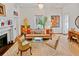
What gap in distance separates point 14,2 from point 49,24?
69 cm

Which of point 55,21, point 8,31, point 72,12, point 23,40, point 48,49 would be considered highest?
point 72,12

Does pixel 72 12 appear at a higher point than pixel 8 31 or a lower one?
higher

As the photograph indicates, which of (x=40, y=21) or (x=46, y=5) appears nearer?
(x=46, y=5)

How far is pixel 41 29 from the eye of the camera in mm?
2377

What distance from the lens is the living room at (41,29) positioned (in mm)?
2211

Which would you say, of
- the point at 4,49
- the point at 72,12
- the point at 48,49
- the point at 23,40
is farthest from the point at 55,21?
the point at 4,49

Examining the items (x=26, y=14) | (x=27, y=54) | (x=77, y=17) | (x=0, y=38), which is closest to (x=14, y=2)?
(x=26, y=14)

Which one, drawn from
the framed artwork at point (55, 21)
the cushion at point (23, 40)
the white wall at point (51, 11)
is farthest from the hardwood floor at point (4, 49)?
the framed artwork at point (55, 21)

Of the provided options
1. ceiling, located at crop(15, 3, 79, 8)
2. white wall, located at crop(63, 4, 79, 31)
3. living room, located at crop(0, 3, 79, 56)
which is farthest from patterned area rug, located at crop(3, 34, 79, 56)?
ceiling, located at crop(15, 3, 79, 8)

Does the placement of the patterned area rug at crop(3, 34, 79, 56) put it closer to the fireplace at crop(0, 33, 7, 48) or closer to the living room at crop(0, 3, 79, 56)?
the living room at crop(0, 3, 79, 56)

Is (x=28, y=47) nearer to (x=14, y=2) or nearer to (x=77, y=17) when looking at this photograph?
(x=14, y=2)

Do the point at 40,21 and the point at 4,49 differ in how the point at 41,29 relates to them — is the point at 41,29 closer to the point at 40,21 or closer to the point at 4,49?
the point at 40,21

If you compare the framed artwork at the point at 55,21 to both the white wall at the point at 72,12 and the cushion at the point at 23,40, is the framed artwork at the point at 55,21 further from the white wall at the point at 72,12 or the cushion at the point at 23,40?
the cushion at the point at 23,40

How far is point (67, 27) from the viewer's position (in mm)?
2279
